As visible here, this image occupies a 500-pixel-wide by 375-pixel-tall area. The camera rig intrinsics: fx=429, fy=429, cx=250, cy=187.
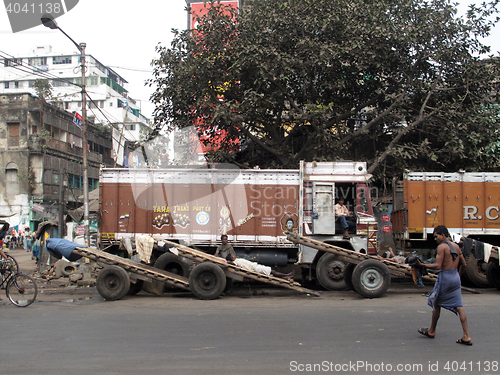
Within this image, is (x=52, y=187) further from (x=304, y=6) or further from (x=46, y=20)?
(x=304, y=6)

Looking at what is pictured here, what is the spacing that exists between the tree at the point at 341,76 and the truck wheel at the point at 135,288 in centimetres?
553

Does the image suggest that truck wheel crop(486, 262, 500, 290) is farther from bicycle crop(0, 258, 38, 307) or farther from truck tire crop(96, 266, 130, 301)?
bicycle crop(0, 258, 38, 307)

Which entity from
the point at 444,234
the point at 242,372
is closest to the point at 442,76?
the point at 444,234

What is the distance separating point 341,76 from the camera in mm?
14695

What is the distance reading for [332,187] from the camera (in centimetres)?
1125

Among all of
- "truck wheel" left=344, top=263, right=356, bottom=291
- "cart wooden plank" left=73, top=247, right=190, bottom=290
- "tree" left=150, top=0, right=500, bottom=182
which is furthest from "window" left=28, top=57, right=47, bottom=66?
"truck wheel" left=344, top=263, right=356, bottom=291

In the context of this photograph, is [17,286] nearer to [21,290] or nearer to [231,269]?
[21,290]

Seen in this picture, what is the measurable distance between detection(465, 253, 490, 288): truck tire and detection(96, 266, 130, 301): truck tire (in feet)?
28.2

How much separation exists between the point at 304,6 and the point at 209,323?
35.3ft

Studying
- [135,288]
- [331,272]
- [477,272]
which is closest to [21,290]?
[135,288]

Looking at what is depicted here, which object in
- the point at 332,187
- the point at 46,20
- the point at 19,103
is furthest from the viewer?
the point at 19,103

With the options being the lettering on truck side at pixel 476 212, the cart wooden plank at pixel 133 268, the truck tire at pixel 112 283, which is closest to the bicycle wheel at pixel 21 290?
the cart wooden plank at pixel 133 268

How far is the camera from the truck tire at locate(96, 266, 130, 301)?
950 cm

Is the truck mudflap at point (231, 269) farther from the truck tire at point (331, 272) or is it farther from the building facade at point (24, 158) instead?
the building facade at point (24, 158)
